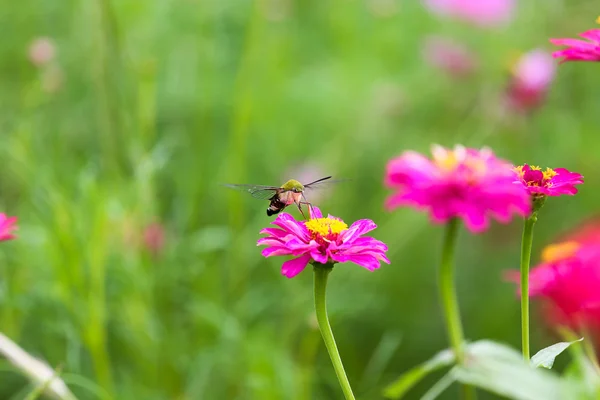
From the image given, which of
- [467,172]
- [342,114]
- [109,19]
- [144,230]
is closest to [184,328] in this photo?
[144,230]

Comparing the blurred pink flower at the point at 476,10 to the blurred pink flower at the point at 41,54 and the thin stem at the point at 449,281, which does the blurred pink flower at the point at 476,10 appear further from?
the thin stem at the point at 449,281

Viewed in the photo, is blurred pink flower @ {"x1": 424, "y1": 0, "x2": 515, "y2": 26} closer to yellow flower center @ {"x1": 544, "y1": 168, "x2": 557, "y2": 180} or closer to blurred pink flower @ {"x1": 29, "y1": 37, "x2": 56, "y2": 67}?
blurred pink flower @ {"x1": 29, "y1": 37, "x2": 56, "y2": 67}

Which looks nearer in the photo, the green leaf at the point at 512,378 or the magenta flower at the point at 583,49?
the green leaf at the point at 512,378

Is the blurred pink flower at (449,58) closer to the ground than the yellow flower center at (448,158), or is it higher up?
higher up

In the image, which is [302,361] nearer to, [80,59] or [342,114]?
[342,114]

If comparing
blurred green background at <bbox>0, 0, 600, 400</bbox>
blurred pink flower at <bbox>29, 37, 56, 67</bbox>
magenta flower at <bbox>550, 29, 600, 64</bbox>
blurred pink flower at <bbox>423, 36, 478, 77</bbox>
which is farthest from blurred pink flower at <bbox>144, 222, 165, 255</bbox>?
blurred pink flower at <bbox>423, 36, 478, 77</bbox>

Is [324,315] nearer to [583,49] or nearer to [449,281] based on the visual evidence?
[449,281]

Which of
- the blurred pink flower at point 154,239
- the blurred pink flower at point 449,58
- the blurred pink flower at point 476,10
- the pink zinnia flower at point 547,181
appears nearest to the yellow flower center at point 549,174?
the pink zinnia flower at point 547,181
